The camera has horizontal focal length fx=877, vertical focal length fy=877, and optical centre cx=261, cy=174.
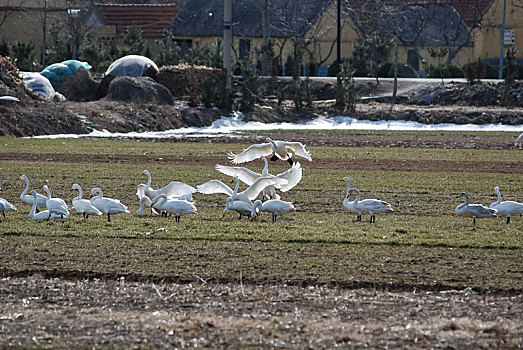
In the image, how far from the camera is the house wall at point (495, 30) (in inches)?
2761

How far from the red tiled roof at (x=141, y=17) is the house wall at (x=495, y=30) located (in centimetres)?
2687

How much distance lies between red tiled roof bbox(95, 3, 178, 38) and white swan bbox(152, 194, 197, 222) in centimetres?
6187

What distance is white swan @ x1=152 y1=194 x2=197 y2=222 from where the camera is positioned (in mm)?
15531

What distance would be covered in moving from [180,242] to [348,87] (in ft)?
126

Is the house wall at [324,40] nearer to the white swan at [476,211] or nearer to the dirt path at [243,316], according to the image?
the white swan at [476,211]

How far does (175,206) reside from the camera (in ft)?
50.9

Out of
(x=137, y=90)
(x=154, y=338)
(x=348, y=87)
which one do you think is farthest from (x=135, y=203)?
(x=348, y=87)

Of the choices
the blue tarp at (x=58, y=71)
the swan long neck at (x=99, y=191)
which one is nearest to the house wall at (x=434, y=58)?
the blue tarp at (x=58, y=71)

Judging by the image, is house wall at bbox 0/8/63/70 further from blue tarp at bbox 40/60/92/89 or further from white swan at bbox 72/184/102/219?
white swan at bbox 72/184/102/219

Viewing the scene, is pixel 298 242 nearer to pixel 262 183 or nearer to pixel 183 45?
pixel 262 183

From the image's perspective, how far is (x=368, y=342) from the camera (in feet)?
27.5

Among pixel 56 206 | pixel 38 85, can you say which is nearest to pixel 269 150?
pixel 56 206

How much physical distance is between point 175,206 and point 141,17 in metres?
66.2

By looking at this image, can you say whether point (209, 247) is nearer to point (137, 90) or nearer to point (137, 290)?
point (137, 290)
